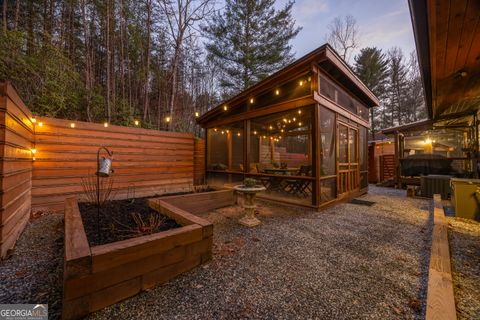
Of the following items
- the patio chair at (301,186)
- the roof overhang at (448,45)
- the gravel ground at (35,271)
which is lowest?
the gravel ground at (35,271)

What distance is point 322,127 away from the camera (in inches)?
165

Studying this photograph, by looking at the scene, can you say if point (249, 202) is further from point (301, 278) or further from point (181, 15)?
point (181, 15)

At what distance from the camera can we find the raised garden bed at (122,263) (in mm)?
1277

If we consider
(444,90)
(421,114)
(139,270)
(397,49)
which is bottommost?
(139,270)

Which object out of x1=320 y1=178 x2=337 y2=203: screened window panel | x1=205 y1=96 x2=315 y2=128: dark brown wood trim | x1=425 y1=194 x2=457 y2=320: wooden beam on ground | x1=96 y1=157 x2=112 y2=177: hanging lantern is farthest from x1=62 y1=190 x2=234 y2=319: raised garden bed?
x1=205 y1=96 x2=315 y2=128: dark brown wood trim

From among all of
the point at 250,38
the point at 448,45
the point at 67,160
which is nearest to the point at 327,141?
the point at 448,45

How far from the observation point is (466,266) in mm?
2010

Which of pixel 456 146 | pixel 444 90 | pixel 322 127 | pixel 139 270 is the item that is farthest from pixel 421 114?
pixel 139 270

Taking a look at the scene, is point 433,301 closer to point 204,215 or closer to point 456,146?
point 204,215

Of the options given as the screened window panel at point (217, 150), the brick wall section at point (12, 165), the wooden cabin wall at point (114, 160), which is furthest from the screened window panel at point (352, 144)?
the brick wall section at point (12, 165)

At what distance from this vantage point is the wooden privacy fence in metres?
2.22

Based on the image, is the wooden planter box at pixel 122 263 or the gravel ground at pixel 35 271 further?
the gravel ground at pixel 35 271

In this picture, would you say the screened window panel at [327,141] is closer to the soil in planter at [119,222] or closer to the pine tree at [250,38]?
the soil in planter at [119,222]

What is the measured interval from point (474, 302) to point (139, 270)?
109 inches
